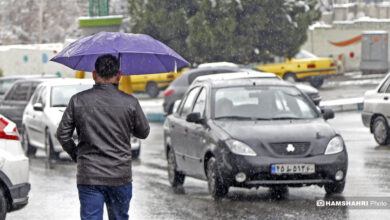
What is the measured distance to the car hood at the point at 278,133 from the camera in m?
11.0

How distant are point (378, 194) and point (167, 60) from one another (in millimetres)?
4107

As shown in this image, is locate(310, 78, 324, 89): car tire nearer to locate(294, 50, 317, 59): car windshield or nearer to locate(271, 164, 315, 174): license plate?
locate(294, 50, 317, 59): car windshield

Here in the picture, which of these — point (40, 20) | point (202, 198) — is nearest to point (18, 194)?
point (202, 198)

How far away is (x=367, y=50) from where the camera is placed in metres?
39.2

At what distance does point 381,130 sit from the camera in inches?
673

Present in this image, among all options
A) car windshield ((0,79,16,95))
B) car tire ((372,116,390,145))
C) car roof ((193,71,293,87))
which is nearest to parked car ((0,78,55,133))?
car windshield ((0,79,16,95))

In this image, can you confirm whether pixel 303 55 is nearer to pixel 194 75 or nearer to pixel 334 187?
pixel 194 75

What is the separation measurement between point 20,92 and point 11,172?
1391 centimetres

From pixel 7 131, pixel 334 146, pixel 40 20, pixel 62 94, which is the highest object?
pixel 7 131

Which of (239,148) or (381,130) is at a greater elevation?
(239,148)

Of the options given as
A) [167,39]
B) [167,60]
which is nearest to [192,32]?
[167,39]

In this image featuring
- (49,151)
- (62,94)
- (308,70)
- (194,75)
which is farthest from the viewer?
(308,70)

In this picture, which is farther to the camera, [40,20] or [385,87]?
[40,20]

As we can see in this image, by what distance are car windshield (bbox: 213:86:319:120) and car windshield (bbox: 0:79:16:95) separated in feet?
57.2
